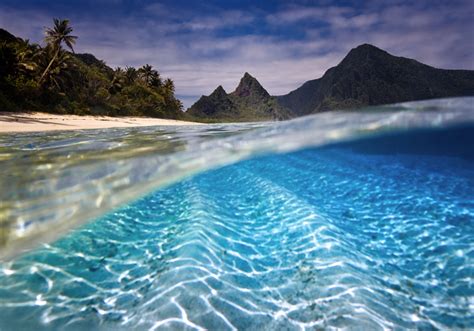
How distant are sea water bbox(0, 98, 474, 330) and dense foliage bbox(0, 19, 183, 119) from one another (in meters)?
25.6

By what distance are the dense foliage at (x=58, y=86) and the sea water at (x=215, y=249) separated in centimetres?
2559

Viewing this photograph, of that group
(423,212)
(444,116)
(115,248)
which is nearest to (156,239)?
(115,248)

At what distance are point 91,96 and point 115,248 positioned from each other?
38.8 meters

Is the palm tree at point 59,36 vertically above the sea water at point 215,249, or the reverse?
the palm tree at point 59,36

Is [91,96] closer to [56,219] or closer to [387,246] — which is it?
[56,219]

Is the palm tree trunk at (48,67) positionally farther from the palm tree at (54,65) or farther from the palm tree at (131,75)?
the palm tree at (131,75)

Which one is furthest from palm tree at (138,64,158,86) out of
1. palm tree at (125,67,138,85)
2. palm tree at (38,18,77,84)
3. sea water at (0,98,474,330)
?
sea water at (0,98,474,330)

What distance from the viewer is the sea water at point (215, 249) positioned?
12.7ft

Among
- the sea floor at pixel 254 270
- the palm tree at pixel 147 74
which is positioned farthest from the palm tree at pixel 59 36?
the sea floor at pixel 254 270

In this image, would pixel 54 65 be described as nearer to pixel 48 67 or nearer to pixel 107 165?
pixel 48 67

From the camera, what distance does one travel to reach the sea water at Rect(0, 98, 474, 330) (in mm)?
3865

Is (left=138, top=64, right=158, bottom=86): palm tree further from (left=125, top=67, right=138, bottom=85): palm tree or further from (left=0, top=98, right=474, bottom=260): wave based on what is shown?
(left=0, top=98, right=474, bottom=260): wave

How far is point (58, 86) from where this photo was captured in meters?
32.5

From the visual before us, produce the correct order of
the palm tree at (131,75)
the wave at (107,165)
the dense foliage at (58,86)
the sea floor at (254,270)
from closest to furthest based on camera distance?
the sea floor at (254,270)
the wave at (107,165)
the dense foliage at (58,86)
the palm tree at (131,75)
